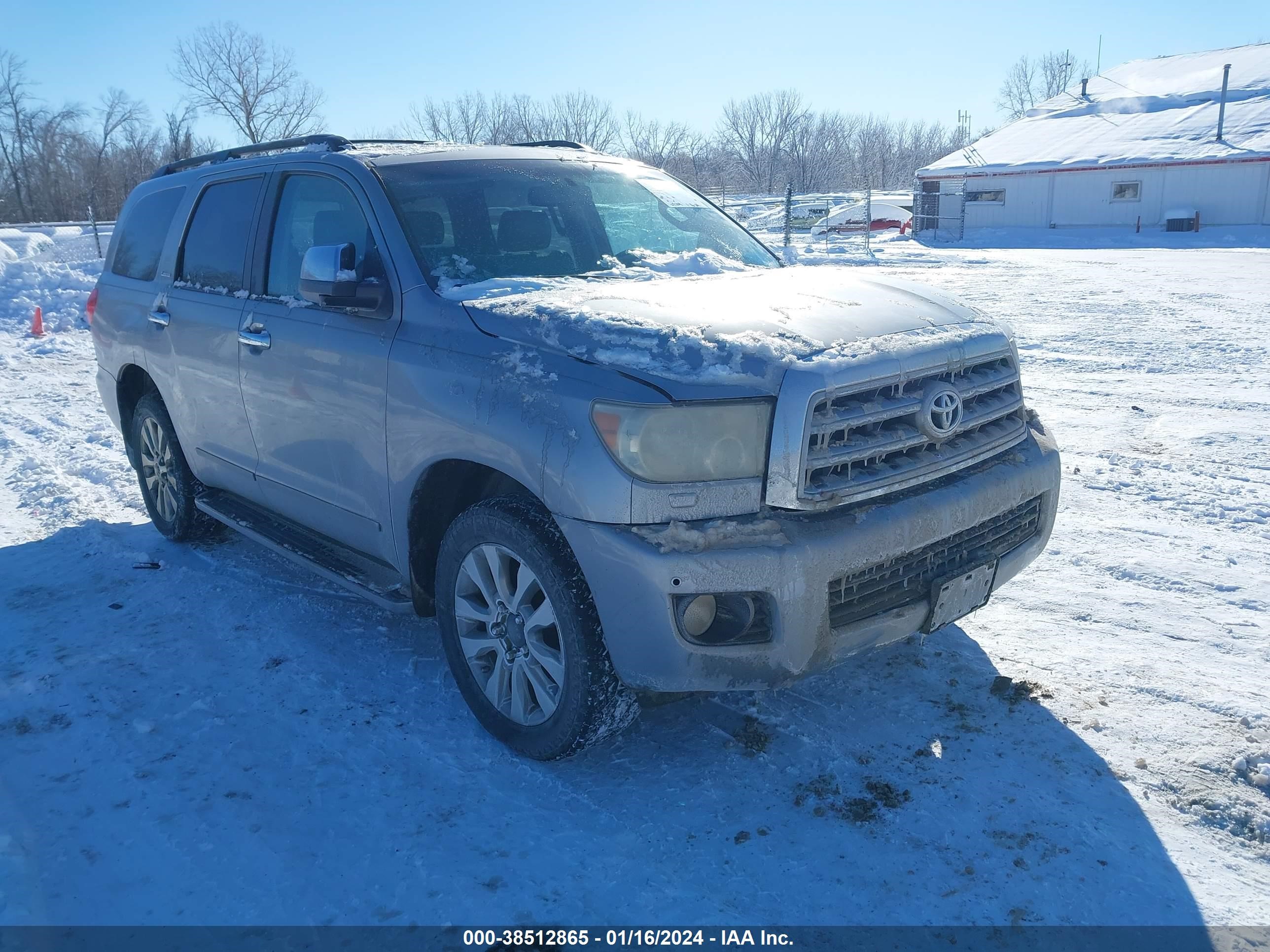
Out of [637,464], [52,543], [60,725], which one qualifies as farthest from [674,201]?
[52,543]

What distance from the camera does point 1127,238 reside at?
3066 centimetres

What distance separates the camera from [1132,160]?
111 ft

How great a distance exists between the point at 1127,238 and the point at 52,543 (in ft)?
108

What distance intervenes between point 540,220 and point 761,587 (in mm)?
2035

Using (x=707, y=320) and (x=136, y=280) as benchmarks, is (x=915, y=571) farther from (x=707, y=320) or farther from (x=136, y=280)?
(x=136, y=280)

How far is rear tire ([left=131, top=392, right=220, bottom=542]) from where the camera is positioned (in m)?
5.25

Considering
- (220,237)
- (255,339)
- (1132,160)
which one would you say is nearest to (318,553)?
(255,339)

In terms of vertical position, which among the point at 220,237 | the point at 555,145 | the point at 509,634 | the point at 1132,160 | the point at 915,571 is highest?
the point at 1132,160

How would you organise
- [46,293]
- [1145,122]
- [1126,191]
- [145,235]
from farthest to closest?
[1145,122] < [1126,191] < [46,293] < [145,235]

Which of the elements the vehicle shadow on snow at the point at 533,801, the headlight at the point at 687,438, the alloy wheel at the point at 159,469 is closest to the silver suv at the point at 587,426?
the headlight at the point at 687,438

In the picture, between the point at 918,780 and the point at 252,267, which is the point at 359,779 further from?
the point at 252,267

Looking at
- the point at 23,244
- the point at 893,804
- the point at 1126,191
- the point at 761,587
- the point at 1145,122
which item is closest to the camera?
the point at 761,587

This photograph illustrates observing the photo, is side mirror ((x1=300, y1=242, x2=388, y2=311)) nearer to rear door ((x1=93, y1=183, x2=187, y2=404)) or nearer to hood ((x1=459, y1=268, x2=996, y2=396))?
hood ((x1=459, y1=268, x2=996, y2=396))

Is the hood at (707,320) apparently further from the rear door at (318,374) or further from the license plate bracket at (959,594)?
the license plate bracket at (959,594)
